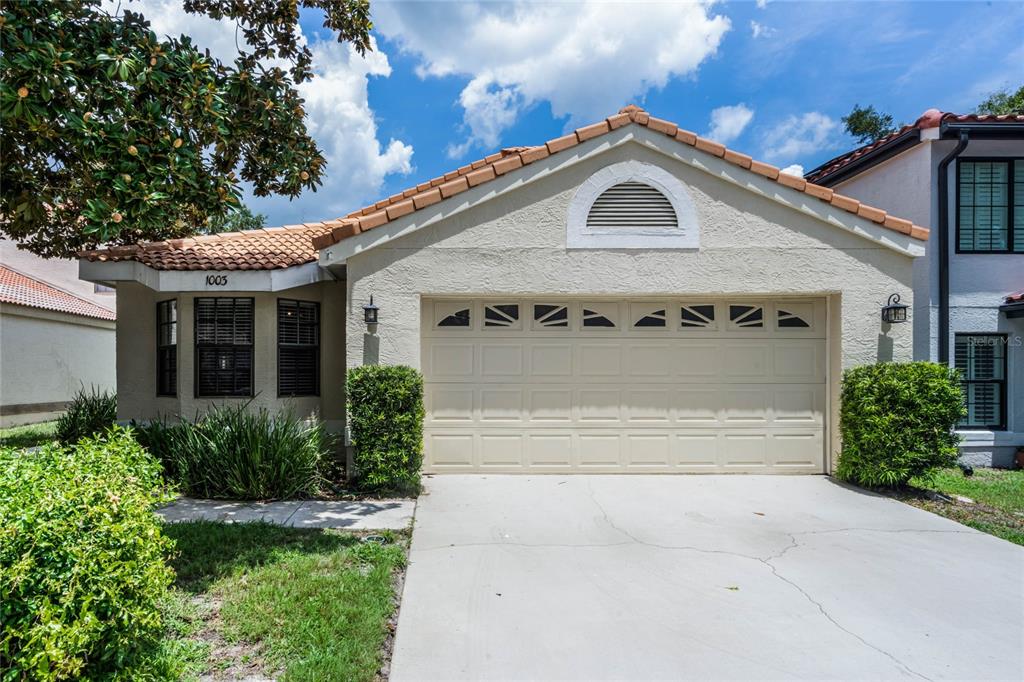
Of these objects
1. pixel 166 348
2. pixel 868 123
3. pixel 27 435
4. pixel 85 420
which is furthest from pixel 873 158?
pixel 27 435

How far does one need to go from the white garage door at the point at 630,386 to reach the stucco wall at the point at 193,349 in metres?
1.89

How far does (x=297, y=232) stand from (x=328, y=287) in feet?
5.33

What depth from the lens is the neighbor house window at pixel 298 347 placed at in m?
8.12

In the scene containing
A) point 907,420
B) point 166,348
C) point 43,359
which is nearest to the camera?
point 907,420

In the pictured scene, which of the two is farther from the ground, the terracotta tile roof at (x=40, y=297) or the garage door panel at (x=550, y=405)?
the terracotta tile roof at (x=40, y=297)

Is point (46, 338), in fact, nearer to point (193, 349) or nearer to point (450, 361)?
point (193, 349)

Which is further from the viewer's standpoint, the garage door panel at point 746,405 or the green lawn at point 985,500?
the garage door panel at point 746,405

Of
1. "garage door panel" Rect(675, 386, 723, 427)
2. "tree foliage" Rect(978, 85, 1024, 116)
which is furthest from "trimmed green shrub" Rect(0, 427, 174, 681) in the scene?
"tree foliage" Rect(978, 85, 1024, 116)

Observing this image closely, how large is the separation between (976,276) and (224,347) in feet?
41.9

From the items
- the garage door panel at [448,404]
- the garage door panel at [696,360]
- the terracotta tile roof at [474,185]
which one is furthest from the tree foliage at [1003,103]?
the garage door panel at [448,404]

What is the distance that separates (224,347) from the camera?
7996mm

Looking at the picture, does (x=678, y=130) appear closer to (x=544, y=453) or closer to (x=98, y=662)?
(x=544, y=453)

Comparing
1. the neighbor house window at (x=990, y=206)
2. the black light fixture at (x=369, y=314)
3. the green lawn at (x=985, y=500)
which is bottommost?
the green lawn at (x=985, y=500)

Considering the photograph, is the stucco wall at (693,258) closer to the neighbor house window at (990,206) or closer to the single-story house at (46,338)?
the neighbor house window at (990,206)
